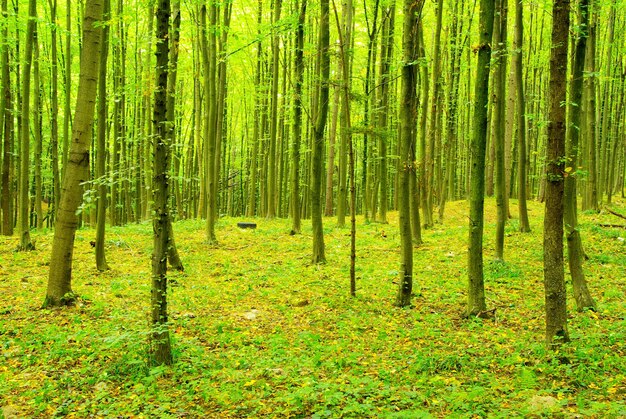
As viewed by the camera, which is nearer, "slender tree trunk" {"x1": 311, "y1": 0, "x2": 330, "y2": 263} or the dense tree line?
the dense tree line

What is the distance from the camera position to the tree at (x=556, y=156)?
5.42 meters

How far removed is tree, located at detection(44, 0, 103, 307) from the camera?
22.8 feet

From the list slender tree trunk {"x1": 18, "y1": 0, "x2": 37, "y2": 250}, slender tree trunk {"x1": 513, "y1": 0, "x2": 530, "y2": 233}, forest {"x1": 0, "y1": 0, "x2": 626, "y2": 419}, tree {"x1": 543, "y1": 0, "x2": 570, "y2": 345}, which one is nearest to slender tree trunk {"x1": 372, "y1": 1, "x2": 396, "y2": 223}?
forest {"x1": 0, "y1": 0, "x2": 626, "y2": 419}

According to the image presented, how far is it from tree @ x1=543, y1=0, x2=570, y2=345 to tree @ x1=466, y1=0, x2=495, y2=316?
1603mm

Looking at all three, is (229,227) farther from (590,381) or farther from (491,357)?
(590,381)

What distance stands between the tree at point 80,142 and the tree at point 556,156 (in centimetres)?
693

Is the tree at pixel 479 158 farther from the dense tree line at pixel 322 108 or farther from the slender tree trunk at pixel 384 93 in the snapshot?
the slender tree trunk at pixel 384 93

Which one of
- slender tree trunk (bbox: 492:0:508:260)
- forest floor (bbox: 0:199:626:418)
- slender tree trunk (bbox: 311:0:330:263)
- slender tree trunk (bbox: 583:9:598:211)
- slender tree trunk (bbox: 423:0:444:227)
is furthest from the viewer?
slender tree trunk (bbox: 583:9:598:211)

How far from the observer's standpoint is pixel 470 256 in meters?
7.61

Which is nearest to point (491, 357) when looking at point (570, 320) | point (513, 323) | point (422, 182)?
point (513, 323)

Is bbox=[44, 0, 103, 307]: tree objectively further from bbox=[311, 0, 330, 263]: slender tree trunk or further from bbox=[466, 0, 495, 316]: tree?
bbox=[466, 0, 495, 316]: tree

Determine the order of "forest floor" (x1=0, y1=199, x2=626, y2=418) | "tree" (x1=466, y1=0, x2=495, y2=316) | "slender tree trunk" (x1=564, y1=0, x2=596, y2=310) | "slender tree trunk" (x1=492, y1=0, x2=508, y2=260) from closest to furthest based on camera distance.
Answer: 1. "forest floor" (x1=0, y1=199, x2=626, y2=418)
2. "tree" (x1=466, y1=0, x2=495, y2=316)
3. "slender tree trunk" (x1=564, y1=0, x2=596, y2=310)
4. "slender tree trunk" (x1=492, y1=0, x2=508, y2=260)

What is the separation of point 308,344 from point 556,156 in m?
4.43

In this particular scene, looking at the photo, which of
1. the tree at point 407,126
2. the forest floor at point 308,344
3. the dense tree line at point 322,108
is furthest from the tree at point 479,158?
the tree at point 407,126
